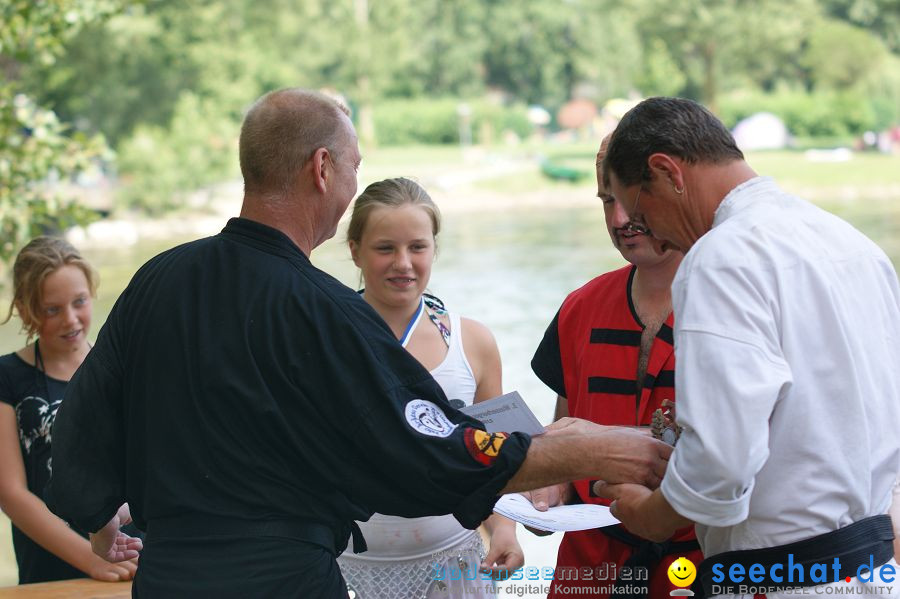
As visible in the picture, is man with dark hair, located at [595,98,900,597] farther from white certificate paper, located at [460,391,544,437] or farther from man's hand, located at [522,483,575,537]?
man's hand, located at [522,483,575,537]

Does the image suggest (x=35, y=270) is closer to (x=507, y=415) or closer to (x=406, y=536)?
(x=406, y=536)

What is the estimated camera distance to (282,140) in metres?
2.40

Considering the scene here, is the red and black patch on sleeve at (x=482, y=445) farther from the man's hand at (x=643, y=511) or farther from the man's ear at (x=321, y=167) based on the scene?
the man's ear at (x=321, y=167)

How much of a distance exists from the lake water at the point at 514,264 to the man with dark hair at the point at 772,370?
6.88 meters

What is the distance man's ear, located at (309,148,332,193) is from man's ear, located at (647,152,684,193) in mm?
741

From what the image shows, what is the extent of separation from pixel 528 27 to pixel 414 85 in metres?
11.7

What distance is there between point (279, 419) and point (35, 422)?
1705mm

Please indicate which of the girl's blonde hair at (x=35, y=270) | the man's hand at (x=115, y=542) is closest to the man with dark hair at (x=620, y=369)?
the man's hand at (x=115, y=542)

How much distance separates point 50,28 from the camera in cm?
742

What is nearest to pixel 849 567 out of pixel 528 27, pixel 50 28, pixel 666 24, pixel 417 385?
pixel 417 385

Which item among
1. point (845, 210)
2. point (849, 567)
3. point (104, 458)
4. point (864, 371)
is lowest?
point (845, 210)

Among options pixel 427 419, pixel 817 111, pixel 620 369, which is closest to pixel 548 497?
Answer: pixel 620 369

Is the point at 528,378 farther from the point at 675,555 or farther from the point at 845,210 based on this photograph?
the point at 845,210

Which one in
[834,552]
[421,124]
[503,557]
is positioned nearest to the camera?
[834,552]
